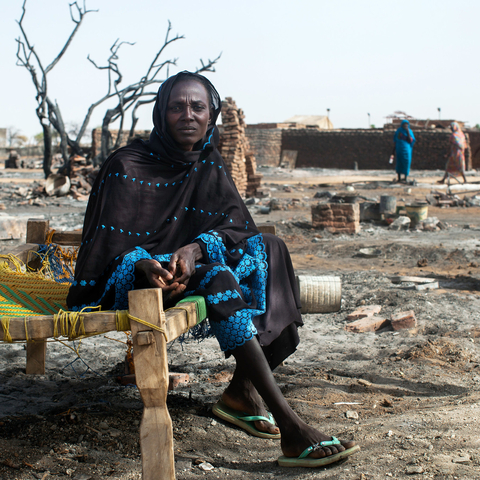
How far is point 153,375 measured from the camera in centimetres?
170

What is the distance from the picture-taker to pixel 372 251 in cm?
694

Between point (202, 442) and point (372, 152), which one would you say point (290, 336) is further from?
point (372, 152)

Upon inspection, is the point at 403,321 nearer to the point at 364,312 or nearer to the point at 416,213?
the point at 364,312

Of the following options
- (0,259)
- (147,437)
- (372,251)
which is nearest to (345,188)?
(372,251)

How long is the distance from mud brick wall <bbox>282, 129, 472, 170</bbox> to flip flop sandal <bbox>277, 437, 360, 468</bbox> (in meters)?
25.6

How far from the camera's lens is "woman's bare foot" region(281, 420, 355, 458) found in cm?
192

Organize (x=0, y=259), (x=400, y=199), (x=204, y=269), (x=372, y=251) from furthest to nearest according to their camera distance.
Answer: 1. (x=400, y=199)
2. (x=372, y=251)
3. (x=0, y=259)
4. (x=204, y=269)

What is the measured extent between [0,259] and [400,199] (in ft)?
39.5

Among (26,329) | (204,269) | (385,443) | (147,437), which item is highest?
(204,269)

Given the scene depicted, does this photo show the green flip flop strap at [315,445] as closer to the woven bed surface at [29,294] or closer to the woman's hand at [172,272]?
the woman's hand at [172,272]

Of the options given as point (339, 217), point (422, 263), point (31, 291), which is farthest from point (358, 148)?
point (31, 291)

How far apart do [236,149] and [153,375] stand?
12672mm

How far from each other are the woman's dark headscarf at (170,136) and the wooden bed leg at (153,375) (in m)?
1.07

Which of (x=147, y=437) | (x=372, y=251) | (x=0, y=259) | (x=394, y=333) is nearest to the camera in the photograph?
(x=147, y=437)
